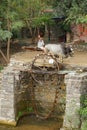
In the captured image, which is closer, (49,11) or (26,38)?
(49,11)

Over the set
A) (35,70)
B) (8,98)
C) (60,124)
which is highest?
Answer: (35,70)

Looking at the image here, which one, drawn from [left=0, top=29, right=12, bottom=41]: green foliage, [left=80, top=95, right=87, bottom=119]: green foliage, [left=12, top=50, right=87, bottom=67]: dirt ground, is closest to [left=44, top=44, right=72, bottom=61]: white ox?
[left=12, top=50, right=87, bottom=67]: dirt ground

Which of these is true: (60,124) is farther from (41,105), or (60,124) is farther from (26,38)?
(26,38)

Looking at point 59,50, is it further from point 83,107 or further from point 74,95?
point 83,107

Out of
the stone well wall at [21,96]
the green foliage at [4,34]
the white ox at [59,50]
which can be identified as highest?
the white ox at [59,50]

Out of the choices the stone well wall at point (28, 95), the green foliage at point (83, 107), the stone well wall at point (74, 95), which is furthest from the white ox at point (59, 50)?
the green foliage at point (83, 107)

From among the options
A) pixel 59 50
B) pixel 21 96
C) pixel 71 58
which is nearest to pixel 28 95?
pixel 21 96

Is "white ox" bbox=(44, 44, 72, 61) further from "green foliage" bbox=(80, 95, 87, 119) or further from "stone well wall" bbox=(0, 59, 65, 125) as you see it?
"green foliage" bbox=(80, 95, 87, 119)

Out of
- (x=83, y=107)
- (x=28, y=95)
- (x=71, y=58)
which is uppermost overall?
(x=71, y=58)

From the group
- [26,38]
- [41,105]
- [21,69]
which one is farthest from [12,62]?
[26,38]

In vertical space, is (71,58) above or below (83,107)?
above

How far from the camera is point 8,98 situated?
1530 cm

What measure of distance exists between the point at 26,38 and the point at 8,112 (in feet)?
29.1

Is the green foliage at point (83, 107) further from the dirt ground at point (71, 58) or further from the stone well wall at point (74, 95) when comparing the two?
the dirt ground at point (71, 58)
